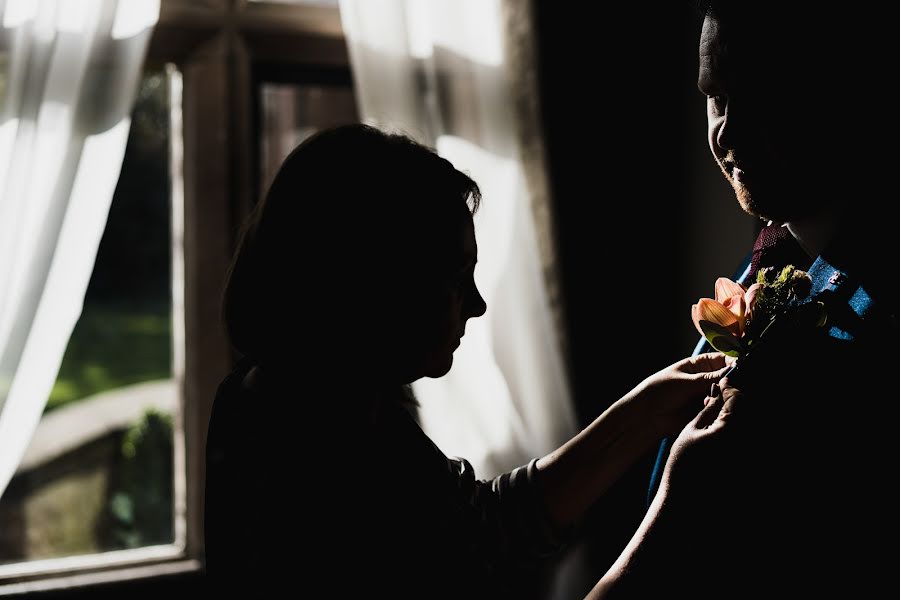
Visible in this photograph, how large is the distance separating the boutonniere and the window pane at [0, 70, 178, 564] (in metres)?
1.49

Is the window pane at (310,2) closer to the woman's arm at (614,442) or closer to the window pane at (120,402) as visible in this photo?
the window pane at (120,402)

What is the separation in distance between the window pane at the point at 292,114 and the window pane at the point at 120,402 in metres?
0.24

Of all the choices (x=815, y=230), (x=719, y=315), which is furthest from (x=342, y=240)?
(x=815, y=230)

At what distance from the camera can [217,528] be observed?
939 mm

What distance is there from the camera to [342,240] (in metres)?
0.96

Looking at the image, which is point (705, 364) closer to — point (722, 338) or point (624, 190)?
point (722, 338)

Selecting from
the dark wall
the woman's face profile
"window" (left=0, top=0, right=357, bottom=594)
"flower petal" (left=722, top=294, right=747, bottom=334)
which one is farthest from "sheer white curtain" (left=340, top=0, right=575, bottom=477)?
"flower petal" (left=722, top=294, right=747, bottom=334)

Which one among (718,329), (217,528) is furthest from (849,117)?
(217,528)

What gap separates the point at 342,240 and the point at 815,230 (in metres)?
0.58

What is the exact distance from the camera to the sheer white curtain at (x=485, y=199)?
1.98 metres

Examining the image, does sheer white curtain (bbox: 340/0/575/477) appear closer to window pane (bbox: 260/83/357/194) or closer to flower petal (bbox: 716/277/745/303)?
window pane (bbox: 260/83/357/194)

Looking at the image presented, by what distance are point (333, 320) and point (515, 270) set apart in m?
1.13

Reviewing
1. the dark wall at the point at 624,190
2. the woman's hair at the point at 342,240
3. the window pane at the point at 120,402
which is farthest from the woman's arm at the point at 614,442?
the window pane at the point at 120,402

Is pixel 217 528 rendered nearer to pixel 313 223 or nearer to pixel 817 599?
pixel 313 223
